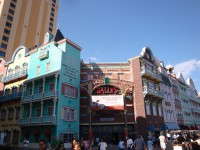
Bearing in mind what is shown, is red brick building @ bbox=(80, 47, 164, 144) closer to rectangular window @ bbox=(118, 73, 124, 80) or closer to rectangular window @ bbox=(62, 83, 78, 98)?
rectangular window @ bbox=(118, 73, 124, 80)

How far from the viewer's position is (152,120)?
32.7m

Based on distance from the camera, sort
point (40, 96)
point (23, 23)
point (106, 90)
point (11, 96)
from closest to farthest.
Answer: point (40, 96)
point (106, 90)
point (11, 96)
point (23, 23)

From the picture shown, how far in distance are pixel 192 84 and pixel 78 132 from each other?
156 feet

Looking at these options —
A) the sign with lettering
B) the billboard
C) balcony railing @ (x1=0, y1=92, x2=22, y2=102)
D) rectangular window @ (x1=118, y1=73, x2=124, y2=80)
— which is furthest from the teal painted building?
rectangular window @ (x1=118, y1=73, x2=124, y2=80)

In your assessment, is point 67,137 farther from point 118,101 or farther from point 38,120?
point 118,101

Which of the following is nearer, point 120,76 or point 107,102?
point 107,102

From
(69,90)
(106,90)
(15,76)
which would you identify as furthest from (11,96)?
(106,90)

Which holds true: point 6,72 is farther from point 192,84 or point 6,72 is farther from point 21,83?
point 192,84

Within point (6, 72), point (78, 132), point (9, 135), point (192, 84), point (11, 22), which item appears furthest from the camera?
point (192, 84)

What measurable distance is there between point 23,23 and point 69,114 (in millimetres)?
36941

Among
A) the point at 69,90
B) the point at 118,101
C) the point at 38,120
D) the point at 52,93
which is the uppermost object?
the point at 69,90

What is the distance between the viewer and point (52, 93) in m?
27.8

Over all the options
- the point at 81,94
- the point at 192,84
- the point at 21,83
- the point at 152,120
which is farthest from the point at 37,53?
the point at 192,84

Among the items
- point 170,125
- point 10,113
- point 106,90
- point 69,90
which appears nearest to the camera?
point 69,90
